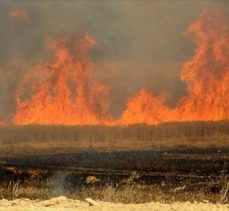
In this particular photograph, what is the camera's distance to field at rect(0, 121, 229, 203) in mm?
28705

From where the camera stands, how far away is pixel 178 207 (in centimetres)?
1933

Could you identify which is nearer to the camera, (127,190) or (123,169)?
(127,190)

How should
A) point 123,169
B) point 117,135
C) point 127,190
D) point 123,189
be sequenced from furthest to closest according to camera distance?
1. point 117,135
2. point 123,169
3. point 123,189
4. point 127,190

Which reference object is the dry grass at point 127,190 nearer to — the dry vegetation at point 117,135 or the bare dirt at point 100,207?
the bare dirt at point 100,207

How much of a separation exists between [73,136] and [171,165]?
144ft

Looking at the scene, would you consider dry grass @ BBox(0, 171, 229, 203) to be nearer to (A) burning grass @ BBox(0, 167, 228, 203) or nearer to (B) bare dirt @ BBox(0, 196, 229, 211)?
(A) burning grass @ BBox(0, 167, 228, 203)

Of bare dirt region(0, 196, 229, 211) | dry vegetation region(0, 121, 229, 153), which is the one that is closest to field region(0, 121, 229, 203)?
dry vegetation region(0, 121, 229, 153)

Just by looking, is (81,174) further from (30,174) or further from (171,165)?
(171,165)

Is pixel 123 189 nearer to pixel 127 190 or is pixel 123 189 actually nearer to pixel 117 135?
pixel 127 190

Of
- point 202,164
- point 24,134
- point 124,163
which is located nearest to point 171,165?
point 202,164

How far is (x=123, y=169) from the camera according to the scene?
45031mm

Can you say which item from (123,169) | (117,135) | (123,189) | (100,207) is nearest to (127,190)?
(123,189)

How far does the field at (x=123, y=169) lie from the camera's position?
28705 mm

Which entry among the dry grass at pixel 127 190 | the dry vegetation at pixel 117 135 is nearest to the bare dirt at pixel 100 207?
the dry grass at pixel 127 190
